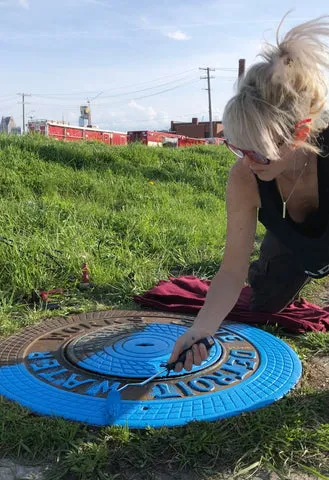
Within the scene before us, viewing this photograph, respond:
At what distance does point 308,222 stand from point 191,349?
662mm

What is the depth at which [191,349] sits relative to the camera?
5.25ft

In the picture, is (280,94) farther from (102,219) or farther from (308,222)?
(102,219)

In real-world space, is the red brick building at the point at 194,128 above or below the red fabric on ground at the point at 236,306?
above

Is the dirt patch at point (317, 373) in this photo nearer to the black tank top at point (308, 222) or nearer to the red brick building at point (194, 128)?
the black tank top at point (308, 222)

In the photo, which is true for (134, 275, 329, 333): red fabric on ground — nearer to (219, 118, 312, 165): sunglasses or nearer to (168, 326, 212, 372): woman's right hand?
(168, 326, 212, 372): woman's right hand

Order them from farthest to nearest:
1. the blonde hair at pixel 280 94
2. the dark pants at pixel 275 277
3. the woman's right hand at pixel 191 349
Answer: the dark pants at pixel 275 277, the woman's right hand at pixel 191 349, the blonde hair at pixel 280 94

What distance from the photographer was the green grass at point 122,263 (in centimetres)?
145

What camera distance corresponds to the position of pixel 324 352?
7.39 ft

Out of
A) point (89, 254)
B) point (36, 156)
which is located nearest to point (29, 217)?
point (89, 254)

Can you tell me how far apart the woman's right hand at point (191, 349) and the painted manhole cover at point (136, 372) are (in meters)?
0.17

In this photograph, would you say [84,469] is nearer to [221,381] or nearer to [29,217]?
[221,381]

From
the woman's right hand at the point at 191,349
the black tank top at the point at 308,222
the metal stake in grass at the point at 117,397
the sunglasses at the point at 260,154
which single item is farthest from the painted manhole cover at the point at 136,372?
the sunglasses at the point at 260,154

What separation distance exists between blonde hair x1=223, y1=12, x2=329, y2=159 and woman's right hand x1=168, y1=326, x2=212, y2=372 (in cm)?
62

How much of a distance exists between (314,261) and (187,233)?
2.10 metres
